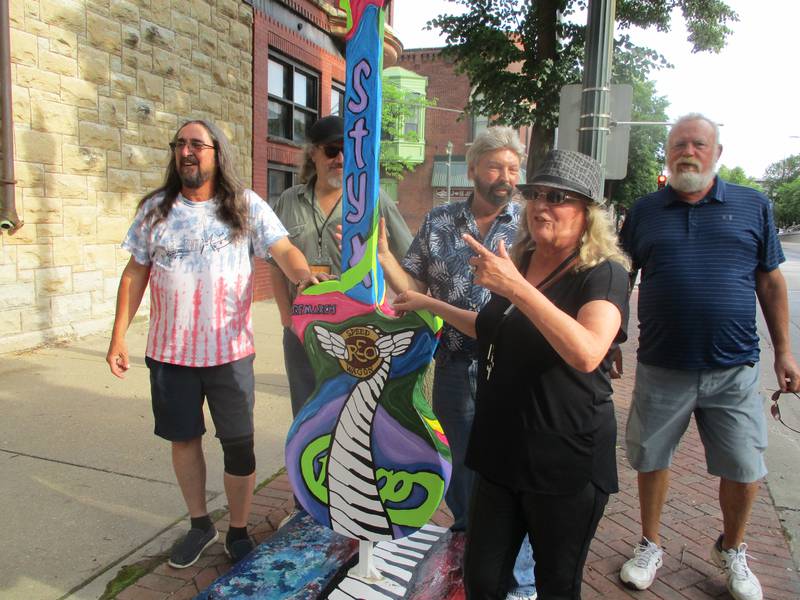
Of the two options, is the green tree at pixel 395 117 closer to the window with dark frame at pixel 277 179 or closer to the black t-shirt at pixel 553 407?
the window with dark frame at pixel 277 179

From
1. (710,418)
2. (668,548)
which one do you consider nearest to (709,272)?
(710,418)

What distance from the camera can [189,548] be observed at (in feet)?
8.97

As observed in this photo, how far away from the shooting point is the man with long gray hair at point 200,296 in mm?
2539

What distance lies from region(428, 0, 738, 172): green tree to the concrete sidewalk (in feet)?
22.2

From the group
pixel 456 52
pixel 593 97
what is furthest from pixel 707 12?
pixel 593 97

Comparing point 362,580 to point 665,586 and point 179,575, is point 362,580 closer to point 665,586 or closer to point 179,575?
point 179,575

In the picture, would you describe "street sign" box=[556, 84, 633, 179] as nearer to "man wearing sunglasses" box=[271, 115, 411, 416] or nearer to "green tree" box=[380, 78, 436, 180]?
"man wearing sunglasses" box=[271, 115, 411, 416]

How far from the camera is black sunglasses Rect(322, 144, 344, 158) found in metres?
2.84

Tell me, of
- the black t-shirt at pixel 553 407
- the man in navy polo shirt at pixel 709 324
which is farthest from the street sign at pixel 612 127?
the black t-shirt at pixel 553 407

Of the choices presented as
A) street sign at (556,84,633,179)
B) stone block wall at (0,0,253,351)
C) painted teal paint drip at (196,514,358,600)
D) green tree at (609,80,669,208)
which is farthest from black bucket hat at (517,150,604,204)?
green tree at (609,80,669,208)

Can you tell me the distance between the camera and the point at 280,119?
10078 millimetres

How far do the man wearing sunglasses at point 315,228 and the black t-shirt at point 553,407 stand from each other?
125 centimetres

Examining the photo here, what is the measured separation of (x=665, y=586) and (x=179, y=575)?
2.10m

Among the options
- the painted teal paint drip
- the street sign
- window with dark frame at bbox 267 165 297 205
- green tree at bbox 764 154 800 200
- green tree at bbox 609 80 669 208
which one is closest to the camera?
the painted teal paint drip
